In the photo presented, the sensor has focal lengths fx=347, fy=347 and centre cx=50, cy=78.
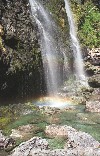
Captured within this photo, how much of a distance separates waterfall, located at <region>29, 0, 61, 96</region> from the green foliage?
4.85m

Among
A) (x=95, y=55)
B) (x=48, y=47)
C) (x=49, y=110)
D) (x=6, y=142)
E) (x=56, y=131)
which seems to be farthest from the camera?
(x=95, y=55)

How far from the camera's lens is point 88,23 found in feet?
104

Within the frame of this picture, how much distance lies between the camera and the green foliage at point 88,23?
1209 inches

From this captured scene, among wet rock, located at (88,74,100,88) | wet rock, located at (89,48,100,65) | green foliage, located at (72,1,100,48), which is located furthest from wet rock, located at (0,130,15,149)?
green foliage, located at (72,1,100,48)

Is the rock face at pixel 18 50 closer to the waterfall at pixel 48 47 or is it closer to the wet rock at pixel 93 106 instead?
the waterfall at pixel 48 47

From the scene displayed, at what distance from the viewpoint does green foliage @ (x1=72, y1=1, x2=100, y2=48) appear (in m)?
30.7

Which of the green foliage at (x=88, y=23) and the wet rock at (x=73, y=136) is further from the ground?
the green foliage at (x=88, y=23)

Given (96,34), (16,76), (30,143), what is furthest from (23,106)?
(96,34)

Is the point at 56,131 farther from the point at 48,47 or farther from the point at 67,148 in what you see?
the point at 48,47

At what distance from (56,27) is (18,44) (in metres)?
6.01

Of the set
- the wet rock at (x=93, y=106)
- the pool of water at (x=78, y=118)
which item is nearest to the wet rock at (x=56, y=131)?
the pool of water at (x=78, y=118)

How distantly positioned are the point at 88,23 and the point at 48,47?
752 cm

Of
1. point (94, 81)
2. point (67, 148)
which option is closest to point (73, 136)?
point (67, 148)

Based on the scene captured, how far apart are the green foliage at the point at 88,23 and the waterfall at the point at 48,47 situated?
15.9 feet
